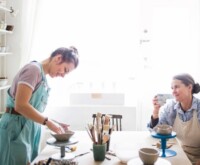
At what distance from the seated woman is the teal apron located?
0.97 meters

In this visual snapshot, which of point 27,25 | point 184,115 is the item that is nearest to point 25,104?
point 184,115

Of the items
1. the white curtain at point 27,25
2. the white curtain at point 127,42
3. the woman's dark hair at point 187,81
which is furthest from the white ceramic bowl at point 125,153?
the white curtain at point 27,25

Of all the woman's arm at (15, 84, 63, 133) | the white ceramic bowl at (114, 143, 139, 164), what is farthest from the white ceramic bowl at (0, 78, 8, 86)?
the white ceramic bowl at (114, 143, 139, 164)

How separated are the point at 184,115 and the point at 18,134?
4.19 feet

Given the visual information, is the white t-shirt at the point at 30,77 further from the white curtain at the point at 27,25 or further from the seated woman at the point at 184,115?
the white curtain at the point at 27,25

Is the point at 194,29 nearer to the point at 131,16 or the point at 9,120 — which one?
the point at 131,16

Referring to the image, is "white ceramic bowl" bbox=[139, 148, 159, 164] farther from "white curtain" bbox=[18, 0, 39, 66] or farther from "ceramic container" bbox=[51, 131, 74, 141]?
"white curtain" bbox=[18, 0, 39, 66]

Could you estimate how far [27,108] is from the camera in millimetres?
1825

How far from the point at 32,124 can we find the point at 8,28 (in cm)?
156

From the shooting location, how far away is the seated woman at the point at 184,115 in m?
2.36

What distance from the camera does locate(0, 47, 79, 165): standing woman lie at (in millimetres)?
1846

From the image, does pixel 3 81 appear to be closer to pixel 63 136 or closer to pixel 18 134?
pixel 18 134

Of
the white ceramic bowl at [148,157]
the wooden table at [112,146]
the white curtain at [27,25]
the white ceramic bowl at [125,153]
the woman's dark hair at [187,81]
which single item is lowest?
the wooden table at [112,146]

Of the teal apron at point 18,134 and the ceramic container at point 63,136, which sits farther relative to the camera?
the teal apron at point 18,134
